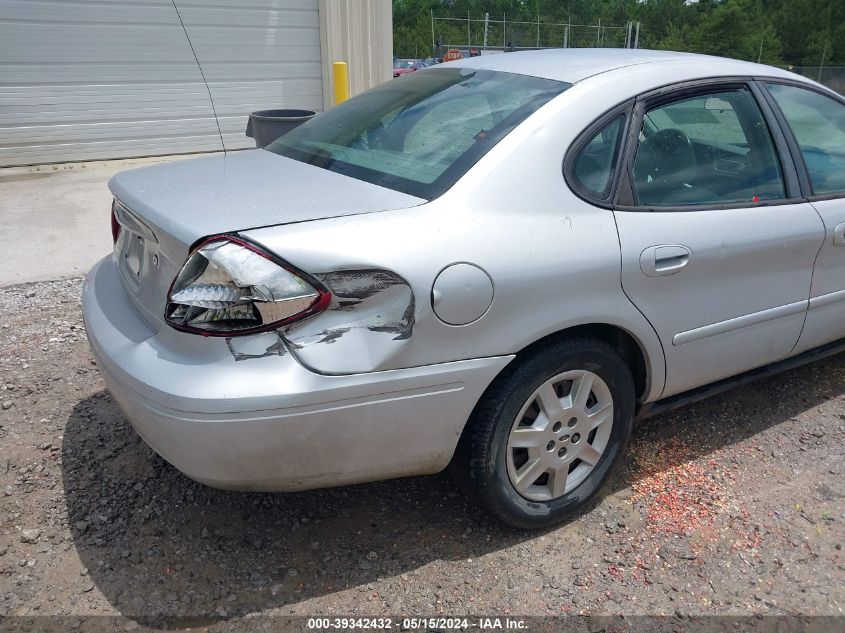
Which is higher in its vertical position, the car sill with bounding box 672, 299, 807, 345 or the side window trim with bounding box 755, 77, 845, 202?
the side window trim with bounding box 755, 77, 845, 202

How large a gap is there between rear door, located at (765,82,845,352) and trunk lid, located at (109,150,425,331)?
1.86 meters

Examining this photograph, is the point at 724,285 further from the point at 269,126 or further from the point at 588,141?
the point at 269,126

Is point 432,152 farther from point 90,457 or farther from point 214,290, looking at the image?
point 90,457

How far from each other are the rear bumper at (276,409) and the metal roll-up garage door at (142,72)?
23.6 feet

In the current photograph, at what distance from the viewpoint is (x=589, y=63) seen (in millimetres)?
2822

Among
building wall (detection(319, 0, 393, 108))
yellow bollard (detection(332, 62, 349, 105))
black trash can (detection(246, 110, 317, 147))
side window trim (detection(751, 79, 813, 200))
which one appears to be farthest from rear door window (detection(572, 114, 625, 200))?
building wall (detection(319, 0, 393, 108))

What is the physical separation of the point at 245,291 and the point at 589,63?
167 centimetres

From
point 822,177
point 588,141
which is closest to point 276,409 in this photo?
point 588,141

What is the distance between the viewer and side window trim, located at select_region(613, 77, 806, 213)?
100 inches

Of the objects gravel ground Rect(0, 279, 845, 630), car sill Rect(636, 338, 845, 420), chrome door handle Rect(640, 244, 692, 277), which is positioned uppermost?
chrome door handle Rect(640, 244, 692, 277)

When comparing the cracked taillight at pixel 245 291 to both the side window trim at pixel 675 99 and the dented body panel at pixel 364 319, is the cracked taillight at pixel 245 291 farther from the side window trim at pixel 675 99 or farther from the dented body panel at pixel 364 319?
the side window trim at pixel 675 99

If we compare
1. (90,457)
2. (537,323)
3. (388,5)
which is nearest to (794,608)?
(537,323)

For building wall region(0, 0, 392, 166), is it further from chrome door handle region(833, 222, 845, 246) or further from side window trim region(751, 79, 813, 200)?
chrome door handle region(833, 222, 845, 246)

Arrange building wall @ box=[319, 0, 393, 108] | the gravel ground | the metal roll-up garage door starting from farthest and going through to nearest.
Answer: building wall @ box=[319, 0, 393, 108]
the metal roll-up garage door
the gravel ground
